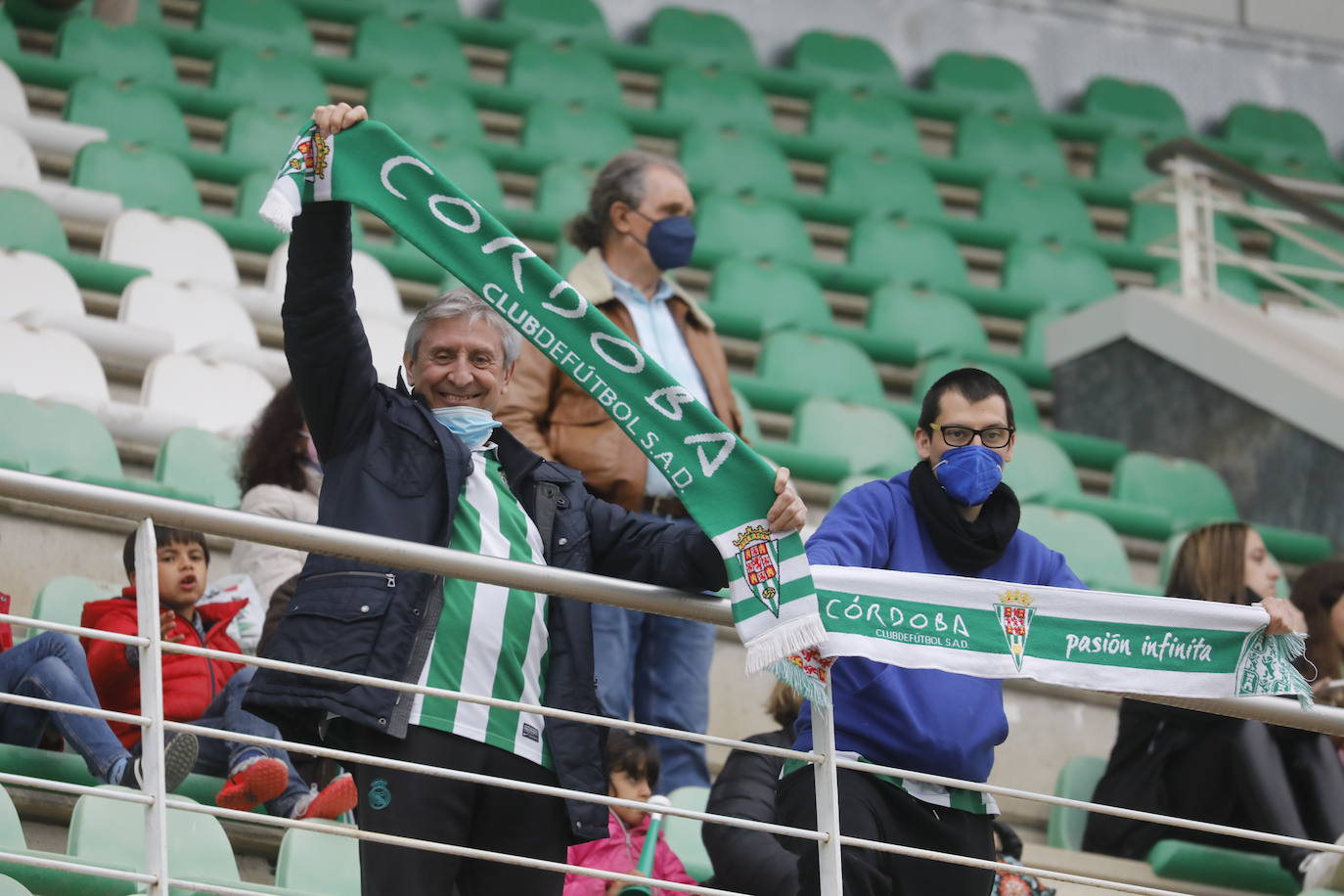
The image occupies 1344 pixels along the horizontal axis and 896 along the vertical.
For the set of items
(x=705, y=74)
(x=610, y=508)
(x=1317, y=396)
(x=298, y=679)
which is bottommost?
(x=298, y=679)

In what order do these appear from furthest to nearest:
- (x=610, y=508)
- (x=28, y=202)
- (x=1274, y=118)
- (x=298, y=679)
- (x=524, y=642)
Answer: (x=1274, y=118)
(x=28, y=202)
(x=610, y=508)
(x=524, y=642)
(x=298, y=679)

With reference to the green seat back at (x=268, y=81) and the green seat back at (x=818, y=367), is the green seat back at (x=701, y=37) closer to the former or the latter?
the green seat back at (x=268, y=81)

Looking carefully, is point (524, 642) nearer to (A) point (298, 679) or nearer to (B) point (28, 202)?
(A) point (298, 679)

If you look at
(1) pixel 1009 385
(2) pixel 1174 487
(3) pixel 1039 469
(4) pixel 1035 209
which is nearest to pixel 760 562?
(3) pixel 1039 469

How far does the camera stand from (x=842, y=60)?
31.0ft

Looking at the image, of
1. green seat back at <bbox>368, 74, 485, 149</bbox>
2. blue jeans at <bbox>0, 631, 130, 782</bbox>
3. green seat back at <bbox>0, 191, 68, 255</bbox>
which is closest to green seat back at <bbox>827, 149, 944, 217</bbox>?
green seat back at <bbox>368, 74, 485, 149</bbox>

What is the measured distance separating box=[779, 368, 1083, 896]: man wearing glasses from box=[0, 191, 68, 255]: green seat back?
3462 mm

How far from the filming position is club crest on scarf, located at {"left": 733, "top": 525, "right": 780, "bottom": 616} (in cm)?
256

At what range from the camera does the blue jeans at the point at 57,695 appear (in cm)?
341

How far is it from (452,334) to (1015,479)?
11.1 feet

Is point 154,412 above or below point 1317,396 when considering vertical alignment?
below

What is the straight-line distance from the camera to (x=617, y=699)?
3709 mm

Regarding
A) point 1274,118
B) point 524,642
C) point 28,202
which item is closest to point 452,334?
point 524,642

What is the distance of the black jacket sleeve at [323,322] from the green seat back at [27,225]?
323 centimetres
